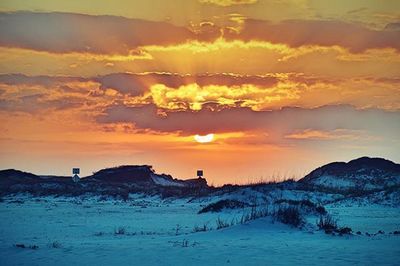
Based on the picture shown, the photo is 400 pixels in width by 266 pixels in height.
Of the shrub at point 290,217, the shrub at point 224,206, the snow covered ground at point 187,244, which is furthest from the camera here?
the shrub at point 224,206

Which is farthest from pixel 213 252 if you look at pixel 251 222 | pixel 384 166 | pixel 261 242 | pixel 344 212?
pixel 384 166

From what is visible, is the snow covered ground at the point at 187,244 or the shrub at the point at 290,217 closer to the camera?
the snow covered ground at the point at 187,244

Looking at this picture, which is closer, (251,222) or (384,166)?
(251,222)

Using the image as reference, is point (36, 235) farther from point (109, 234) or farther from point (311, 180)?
point (311, 180)

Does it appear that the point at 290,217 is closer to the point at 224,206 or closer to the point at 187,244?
the point at 187,244

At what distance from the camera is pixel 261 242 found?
17609mm

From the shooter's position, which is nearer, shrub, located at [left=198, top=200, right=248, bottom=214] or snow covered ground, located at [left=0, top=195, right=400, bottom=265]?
snow covered ground, located at [left=0, top=195, right=400, bottom=265]

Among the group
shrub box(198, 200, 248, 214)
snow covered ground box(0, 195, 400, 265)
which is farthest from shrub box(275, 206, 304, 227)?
shrub box(198, 200, 248, 214)

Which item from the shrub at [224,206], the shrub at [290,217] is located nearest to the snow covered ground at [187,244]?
the shrub at [290,217]

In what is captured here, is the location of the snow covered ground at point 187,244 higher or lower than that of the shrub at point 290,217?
lower

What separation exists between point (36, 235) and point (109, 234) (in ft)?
9.59

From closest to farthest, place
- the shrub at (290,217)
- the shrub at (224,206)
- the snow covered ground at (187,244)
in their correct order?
1. the snow covered ground at (187,244)
2. the shrub at (290,217)
3. the shrub at (224,206)

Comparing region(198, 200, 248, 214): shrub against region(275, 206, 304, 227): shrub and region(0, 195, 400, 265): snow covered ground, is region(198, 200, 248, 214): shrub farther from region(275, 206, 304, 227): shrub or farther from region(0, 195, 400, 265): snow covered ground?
region(275, 206, 304, 227): shrub

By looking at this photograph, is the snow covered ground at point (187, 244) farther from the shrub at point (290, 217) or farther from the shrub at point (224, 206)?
the shrub at point (224, 206)
